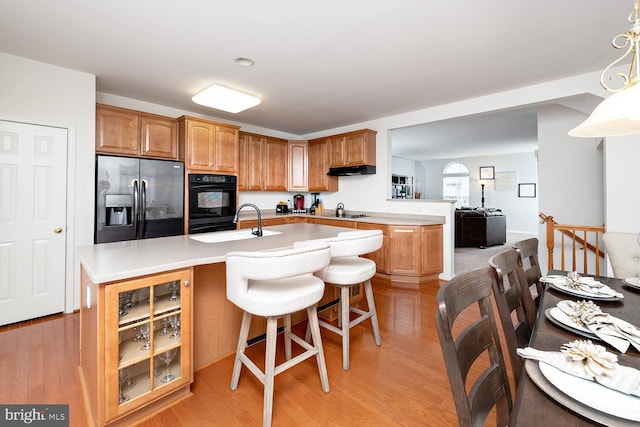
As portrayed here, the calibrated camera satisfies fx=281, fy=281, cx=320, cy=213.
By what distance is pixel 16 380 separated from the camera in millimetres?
1813

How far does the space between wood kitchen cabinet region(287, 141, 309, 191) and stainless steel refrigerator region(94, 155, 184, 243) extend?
2.24 m

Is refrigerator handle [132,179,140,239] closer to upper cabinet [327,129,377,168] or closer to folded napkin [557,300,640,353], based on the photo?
upper cabinet [327,129,377,168]

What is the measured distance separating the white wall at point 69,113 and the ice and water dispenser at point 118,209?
6.2 inches

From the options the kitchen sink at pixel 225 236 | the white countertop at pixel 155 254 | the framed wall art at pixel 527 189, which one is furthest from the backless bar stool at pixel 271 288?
the framed wall art at pixel 527 189

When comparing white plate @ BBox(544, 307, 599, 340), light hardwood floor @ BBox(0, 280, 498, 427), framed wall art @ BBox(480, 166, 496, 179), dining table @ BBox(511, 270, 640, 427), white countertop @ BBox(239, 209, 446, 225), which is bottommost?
light hardwood floor @ BBox(0, 280, 498, 427)

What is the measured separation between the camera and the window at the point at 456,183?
9867 mm

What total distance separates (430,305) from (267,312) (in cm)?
231

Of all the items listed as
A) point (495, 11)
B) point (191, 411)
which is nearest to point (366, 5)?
point (495, 11)

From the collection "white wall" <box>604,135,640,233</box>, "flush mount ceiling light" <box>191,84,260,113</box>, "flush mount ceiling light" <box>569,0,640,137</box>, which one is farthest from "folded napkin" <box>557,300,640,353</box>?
"flush mount ceiling light" <box>191,84,260,113</box>

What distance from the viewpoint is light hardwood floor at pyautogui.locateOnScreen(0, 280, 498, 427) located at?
152 centimetres

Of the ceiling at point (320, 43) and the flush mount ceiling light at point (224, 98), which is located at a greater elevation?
the ceiling at point (320, 43)

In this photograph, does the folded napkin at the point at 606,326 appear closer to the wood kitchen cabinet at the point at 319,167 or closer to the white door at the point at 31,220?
the white door at the point at 31,220

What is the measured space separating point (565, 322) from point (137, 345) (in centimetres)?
195

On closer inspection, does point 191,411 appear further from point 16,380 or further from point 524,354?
point 524,354
